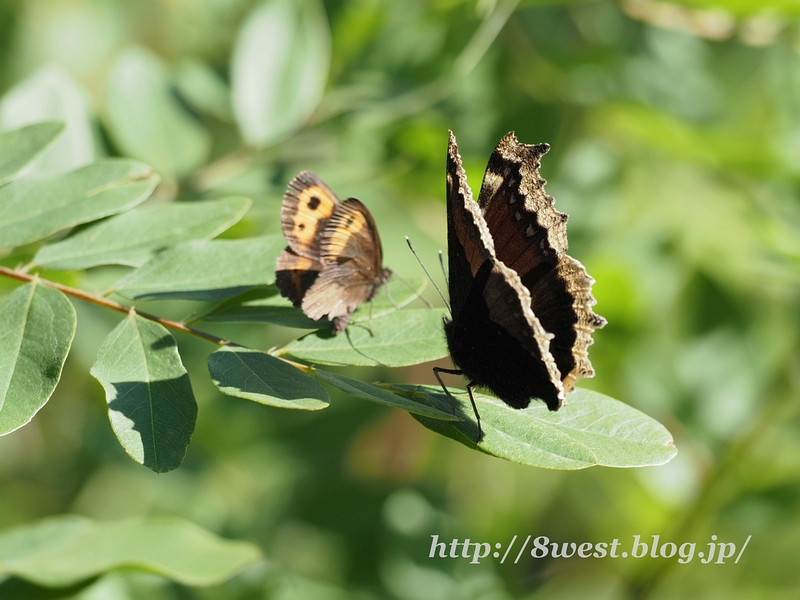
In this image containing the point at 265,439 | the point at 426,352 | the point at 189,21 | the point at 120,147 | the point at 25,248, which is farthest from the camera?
the point at 189,21

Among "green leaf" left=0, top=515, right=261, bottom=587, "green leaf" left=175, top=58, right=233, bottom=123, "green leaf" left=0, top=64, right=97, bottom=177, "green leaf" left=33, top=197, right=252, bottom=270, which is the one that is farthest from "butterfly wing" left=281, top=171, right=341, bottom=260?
"green leaf" left=175, top=58, right=233, bottom=123

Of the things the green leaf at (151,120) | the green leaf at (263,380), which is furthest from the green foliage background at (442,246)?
the green leaf at (263,380)

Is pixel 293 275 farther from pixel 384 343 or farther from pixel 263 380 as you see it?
pixel 263 380

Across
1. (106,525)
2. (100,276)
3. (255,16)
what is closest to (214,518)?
(106,525)

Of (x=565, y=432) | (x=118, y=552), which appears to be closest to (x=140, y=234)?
(x=118, y=552)

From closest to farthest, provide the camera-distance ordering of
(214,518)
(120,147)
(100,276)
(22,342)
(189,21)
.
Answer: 1. (22,342)
2. (100,276)
3. (120,147)
4. (214,518)
5. (189,21)

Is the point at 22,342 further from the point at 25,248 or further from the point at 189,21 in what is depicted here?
the point at 189,21

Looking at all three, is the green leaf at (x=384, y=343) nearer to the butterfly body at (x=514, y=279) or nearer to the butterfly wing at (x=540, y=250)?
the butterfly body at (x=514, y=279)
